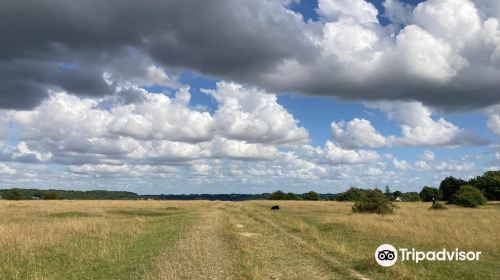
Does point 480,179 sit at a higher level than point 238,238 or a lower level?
higher

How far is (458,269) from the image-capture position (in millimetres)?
16734

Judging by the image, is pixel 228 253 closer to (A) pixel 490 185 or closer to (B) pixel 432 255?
(B) pixel 432 255

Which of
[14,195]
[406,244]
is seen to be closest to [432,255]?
[406,244]

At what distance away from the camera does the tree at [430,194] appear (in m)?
128

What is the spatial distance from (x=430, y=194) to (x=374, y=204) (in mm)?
88903

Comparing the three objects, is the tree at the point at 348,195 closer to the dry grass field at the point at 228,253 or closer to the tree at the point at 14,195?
the dry grass field at the point at 228,253

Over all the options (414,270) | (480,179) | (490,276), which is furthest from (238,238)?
(480,179)

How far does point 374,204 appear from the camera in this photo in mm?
51625

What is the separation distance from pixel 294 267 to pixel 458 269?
602cm

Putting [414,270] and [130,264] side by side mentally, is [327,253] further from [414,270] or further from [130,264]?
[130,264]

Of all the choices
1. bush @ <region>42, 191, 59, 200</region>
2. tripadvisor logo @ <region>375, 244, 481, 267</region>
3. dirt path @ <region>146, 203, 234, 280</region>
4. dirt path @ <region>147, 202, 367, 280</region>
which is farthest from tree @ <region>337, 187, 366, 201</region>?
bush @ <region>42, 191, 59, 200</region>

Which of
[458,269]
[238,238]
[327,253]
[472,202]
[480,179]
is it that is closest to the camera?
[458,269]

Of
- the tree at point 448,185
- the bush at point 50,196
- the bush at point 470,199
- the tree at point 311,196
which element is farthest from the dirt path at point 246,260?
the tree at point 311,196

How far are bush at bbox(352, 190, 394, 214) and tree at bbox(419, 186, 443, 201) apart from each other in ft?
272
